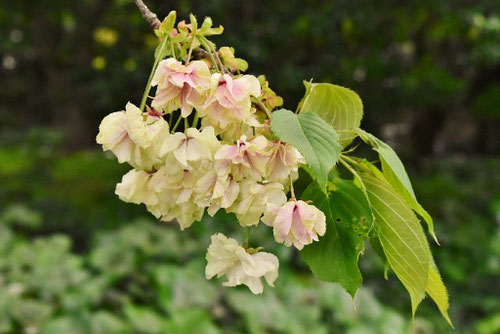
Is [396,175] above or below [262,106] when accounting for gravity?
below

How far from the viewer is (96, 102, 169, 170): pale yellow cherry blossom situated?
0.59m

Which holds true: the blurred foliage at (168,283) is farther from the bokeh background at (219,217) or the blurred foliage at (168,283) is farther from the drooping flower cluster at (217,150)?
the drooping flower cluster at (217,150)

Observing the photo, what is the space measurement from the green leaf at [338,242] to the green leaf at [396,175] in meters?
0.05

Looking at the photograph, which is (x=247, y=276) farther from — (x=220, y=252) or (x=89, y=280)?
(x=89, y=280)

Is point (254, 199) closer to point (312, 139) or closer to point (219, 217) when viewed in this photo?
point (312, 139)

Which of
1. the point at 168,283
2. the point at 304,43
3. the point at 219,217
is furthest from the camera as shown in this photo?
the point at 304,43

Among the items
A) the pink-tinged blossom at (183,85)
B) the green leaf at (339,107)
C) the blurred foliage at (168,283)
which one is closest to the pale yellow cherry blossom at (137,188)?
the pink-tinged blossom at (183,85)

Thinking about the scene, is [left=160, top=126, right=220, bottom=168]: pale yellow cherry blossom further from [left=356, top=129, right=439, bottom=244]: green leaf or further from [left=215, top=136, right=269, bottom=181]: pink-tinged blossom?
[left=356, top=129, right=439, bottom=244]: green leaf

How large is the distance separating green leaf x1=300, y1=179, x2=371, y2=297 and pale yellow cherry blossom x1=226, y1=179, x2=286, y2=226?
52 millimetres

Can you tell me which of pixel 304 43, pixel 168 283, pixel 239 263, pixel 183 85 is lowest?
pixel 168 283

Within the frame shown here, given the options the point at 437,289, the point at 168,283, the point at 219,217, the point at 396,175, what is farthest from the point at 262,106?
the point at 219,217

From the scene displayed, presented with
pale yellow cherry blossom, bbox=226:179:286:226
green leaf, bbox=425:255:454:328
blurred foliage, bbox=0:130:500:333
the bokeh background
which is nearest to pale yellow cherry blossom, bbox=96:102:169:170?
pale yellow cherry blossom, bbox=226:179:286:226

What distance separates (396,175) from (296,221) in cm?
12

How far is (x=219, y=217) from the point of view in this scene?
14.4 ft
